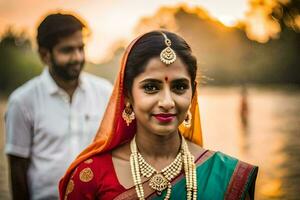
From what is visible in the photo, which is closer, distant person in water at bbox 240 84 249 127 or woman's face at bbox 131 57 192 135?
woman's face at bbox 131 57 192 135

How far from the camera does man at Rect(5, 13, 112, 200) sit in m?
4.12

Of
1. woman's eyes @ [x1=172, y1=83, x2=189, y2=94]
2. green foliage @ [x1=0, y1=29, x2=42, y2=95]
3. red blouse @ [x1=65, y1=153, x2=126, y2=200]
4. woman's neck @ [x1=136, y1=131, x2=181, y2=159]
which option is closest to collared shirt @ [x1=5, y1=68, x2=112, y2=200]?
red blouse @ [x1=65, y1=153, x2=126, y2=200]

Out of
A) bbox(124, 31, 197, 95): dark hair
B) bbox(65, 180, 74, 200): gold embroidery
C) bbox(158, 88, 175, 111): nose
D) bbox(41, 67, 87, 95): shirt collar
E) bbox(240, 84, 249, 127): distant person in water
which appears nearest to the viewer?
bbox(158, 88, 175, 111): nose

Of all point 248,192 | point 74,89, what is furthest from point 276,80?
point 248,192

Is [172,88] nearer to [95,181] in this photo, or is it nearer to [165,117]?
[165,117]

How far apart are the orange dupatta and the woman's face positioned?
0.15m

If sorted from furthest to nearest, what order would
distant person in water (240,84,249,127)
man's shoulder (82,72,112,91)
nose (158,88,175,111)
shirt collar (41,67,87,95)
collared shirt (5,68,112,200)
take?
distant person in water (240,84,249,127) → man's shoulder (82,72,112,91) → shirt collar (41,67,87,95) → collared shirt (5,68,112,200) → nose (158,88,175,111)

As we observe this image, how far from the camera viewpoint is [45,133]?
4.09 m

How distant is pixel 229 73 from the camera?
22.0ft

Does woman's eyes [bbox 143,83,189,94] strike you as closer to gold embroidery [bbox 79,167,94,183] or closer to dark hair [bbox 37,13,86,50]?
gold embroidery [bbox 79,167,94,183]

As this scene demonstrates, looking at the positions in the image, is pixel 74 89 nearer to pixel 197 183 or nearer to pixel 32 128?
pixel 32 128

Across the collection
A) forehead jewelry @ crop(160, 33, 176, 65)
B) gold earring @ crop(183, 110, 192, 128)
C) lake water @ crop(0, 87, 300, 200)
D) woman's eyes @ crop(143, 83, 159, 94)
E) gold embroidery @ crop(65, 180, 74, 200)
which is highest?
forehead jewelry @ crop(160, 33, 176, 65)

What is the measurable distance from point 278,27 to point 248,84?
0.78 meters

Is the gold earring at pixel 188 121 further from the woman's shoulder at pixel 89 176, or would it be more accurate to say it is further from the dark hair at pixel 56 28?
the dark hair at pixel 56 28
